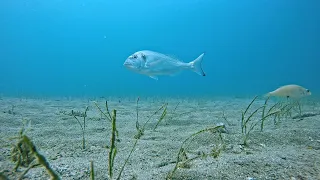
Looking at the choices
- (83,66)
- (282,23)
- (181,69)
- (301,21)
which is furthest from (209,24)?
(181,69)

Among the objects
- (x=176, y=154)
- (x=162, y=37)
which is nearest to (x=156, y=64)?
(x=176, y=154)

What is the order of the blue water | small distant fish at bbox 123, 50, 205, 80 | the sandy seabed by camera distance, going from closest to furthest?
the sandy seabed → small distant fish at bbox 123, 50, 205, 80 → the blue water

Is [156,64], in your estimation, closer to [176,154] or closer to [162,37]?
[176,154]

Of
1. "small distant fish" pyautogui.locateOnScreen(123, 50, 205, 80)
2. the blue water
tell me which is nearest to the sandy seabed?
"small distant fish" pyautogui.locateOnScreen(123, 50, 205, 80)

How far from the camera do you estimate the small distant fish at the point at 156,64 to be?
5.32 metres

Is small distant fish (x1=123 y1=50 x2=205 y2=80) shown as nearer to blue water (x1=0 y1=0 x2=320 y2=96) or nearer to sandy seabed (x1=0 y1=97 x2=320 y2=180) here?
sandy seabed (x1=0 y1=97 x2=320 y2=180)

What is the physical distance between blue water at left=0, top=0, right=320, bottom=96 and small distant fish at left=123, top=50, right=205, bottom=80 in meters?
76.2

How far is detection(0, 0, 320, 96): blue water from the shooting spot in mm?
92812

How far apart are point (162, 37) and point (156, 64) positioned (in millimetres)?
136604

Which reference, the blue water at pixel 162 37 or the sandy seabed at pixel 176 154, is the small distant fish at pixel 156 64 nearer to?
the sandy seabed at pixel 176 154

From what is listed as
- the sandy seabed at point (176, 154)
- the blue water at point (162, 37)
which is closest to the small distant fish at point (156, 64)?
the sandy seabed at point (176, 154)

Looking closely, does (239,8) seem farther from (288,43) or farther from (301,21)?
(288,43)

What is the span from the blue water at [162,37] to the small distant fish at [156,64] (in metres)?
76.2

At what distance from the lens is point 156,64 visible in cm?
552
